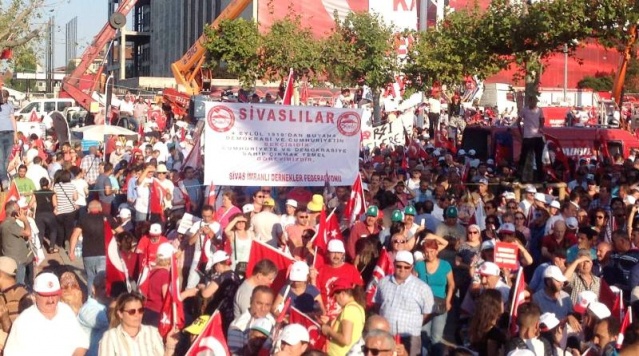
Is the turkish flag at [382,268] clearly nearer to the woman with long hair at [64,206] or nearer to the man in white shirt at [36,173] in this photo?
the woman with long hair at [64,206]

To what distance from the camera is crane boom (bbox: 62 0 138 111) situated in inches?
1524

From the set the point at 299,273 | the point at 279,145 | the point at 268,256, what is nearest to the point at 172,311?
the point at 299,273

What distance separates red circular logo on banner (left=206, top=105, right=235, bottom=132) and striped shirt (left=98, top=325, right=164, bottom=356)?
7697 millimetres

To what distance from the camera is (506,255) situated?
10578mm

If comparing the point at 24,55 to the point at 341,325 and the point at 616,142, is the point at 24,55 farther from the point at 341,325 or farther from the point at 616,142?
the point at 341,325

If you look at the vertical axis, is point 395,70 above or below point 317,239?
above

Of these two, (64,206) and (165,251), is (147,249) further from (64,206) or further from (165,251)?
(64,206)

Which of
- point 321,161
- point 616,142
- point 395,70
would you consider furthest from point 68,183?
point 395,70

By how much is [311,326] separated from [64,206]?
30.7 feet

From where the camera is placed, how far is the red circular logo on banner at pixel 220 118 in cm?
1523

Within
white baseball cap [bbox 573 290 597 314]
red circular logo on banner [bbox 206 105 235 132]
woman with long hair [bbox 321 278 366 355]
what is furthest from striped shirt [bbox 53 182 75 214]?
white baseball cap [bbox 573 290 597 314]

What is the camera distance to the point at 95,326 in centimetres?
887

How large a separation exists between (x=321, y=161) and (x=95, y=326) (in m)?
7.18

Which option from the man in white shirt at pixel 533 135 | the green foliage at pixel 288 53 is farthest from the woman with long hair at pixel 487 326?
the green foliage at pixel 288 53
